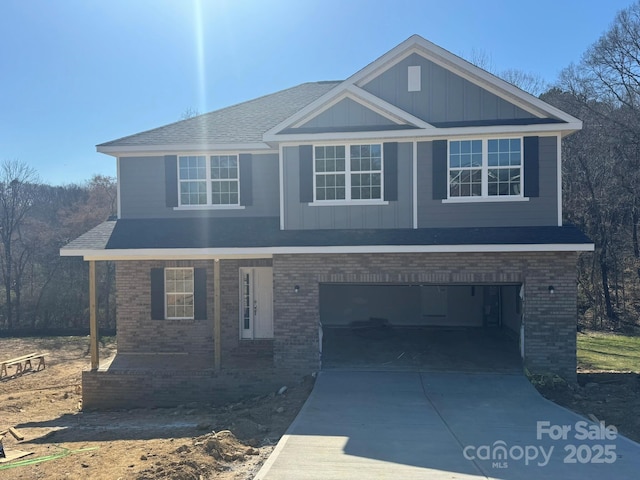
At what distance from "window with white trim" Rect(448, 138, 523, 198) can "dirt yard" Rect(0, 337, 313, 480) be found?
581 centimetres

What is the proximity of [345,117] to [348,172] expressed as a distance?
4.47ft

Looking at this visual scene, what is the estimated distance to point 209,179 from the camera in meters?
13.2

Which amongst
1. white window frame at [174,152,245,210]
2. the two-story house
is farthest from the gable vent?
white window frame at [174,152,245,210]

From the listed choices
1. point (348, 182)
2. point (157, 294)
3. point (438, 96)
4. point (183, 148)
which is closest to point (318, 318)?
point (348, 182)

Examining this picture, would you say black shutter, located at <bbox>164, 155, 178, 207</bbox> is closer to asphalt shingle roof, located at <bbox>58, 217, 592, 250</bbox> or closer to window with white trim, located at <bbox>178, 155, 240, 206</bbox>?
window with white trim, located at <bbox>178, 155, 240, 206</bbox>

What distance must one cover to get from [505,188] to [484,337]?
5.42 metres

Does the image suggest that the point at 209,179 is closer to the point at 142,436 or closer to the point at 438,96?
the point at 438,96

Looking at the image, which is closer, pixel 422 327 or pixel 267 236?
pixel 267 236

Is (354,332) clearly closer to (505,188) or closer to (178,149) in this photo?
Answer: (505,188)

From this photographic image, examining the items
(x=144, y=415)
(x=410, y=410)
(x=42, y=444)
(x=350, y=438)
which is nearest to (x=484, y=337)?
→ (x=410, y=410)

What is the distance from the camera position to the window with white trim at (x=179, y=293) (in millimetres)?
13008

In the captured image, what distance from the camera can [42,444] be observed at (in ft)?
28.6

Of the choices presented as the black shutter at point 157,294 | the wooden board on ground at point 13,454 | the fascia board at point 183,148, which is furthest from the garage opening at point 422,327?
the wooden board on ground at point 13,454

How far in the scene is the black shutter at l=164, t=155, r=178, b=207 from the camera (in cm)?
1311
